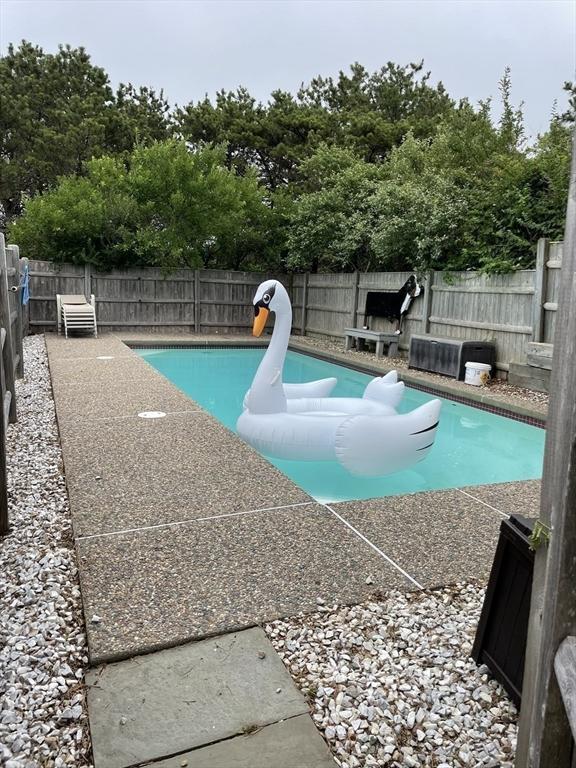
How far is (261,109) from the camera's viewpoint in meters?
20.2

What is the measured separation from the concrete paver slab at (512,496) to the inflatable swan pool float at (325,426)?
3.09ft

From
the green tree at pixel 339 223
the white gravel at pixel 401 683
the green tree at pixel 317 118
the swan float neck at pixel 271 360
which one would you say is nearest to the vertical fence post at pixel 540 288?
the swan float neck at pixel 271 360

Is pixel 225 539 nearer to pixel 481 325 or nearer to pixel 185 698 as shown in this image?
pixel 185 698

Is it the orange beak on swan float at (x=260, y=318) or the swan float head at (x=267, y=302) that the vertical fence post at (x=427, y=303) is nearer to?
the swan float head at (x=267, y=302)

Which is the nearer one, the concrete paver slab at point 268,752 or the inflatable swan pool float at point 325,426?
the concrete paver slab at point 268,752

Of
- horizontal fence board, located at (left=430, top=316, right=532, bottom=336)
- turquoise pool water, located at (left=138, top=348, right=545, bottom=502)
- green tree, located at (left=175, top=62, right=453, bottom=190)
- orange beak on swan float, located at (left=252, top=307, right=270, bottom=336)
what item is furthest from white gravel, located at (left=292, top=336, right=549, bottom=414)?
green tree, located at (left=175, top=62, right=453, bottom=190)

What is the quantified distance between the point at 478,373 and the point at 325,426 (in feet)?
13.8

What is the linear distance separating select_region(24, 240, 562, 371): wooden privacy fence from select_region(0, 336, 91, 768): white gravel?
6.64m

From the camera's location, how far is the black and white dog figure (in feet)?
33.8

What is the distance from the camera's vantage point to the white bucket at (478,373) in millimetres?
8078

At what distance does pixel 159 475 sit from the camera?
3.66 meters

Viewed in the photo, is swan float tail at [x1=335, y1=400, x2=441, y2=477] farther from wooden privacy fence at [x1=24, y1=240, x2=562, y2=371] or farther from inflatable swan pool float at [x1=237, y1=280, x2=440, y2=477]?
wooden privacy fence at [x1=24, y1=240, x2=562, y2=371]

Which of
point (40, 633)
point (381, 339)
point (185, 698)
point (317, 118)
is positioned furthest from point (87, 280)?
point (185, 698)

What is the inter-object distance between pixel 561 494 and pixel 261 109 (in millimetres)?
21797
